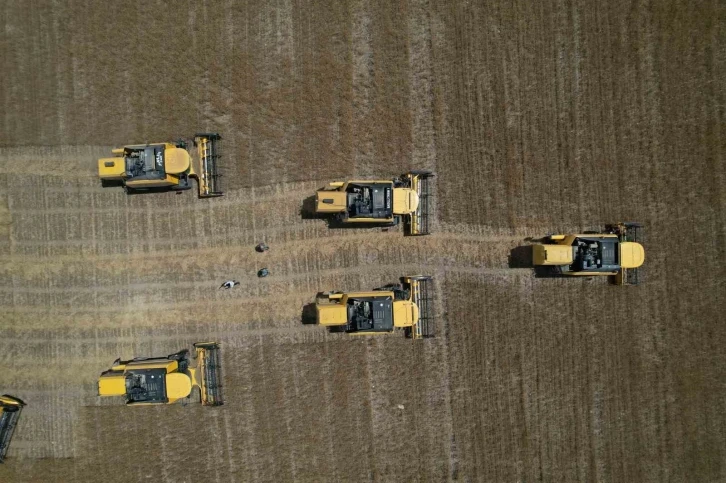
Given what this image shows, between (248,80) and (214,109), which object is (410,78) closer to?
(248,80)

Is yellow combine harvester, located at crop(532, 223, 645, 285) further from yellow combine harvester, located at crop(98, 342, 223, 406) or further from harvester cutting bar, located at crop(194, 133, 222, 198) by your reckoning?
yellow combine harvester, located at crop(98, 342, 223, 406)

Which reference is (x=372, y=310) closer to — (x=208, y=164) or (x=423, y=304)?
(x=423, y=304)

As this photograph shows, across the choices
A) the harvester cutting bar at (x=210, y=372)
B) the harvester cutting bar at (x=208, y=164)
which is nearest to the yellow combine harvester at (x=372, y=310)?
the harvester cutting bar at (x=210, y=372)

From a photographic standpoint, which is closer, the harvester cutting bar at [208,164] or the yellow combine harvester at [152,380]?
the yellow combine harvester at [152,380]

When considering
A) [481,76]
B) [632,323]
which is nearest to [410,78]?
[481,76]

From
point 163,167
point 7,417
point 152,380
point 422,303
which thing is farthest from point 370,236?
point 7,417

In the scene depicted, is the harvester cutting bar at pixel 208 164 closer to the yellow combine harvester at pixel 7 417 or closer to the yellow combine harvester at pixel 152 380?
the yellow combine harvester at pixel 152 380

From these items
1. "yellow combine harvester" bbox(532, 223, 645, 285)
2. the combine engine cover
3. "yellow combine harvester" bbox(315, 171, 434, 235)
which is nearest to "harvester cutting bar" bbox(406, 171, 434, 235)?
"yellow combine harvester" bbox(315, 171, 434, 235)
